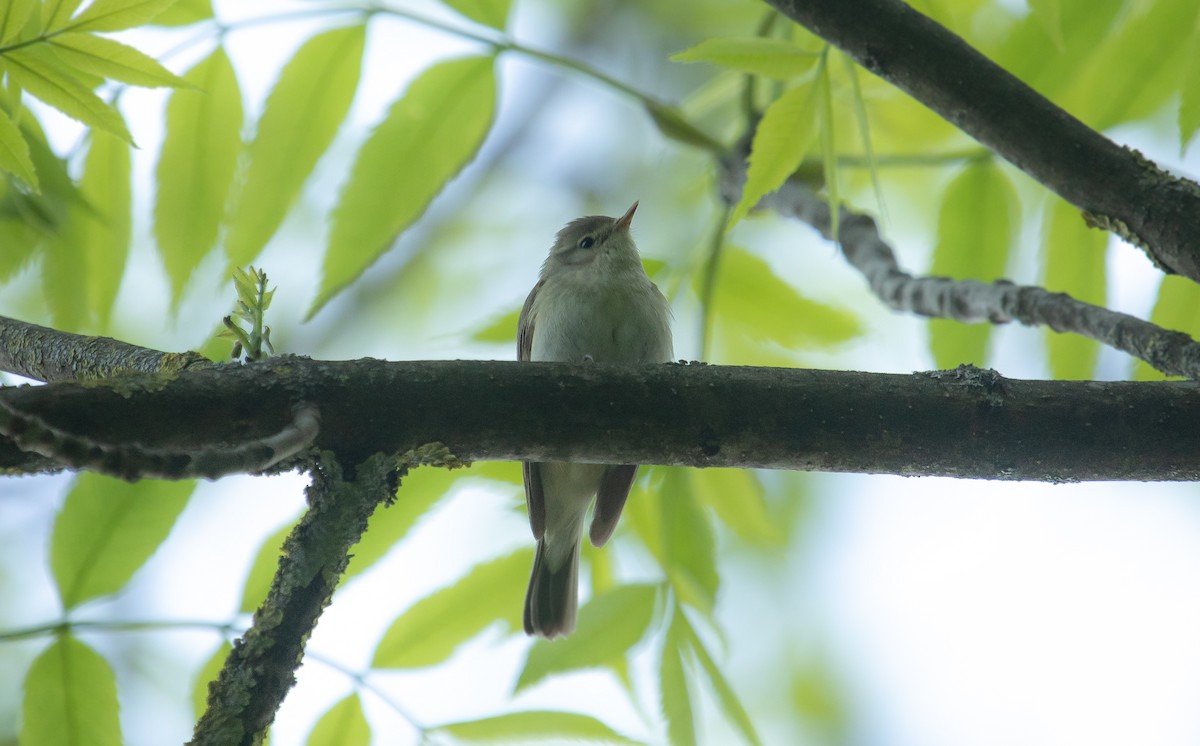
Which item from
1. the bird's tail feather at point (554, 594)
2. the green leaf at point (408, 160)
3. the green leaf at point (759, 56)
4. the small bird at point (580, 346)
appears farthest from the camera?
the small bird at point (580, 346)

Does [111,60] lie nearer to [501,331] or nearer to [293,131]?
[293,131]

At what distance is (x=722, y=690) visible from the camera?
2857 millimetres

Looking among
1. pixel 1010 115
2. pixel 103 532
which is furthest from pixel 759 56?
pixel 103 532

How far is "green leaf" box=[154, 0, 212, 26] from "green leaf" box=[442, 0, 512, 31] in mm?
799

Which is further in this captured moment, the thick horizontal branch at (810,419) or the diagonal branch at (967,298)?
the diagonal branch at (967,298)

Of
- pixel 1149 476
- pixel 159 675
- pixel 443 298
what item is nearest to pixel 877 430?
pixel 1149 476

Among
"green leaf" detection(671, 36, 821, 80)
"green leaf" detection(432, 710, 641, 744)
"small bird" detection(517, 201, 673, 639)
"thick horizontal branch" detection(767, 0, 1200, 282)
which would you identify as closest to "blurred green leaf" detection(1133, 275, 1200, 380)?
"thick horizontal branch" detection(767, 0, 1200, 282)

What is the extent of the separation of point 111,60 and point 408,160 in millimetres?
850

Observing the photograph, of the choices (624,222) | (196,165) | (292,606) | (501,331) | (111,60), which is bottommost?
(292,606)

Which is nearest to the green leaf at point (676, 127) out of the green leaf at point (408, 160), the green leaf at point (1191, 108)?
the green leaf at point (408, 160)

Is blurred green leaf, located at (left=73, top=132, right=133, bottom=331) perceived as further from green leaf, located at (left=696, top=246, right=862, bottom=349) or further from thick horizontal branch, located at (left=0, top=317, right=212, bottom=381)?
green leaf, located at (left=696, top=246, right=862, bottom=349)

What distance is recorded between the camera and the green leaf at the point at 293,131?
9.81ft

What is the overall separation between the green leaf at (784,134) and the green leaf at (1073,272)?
3.24ft

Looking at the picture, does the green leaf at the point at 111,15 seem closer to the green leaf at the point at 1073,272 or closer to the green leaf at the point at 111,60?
the green leaf at the point at 111,60
